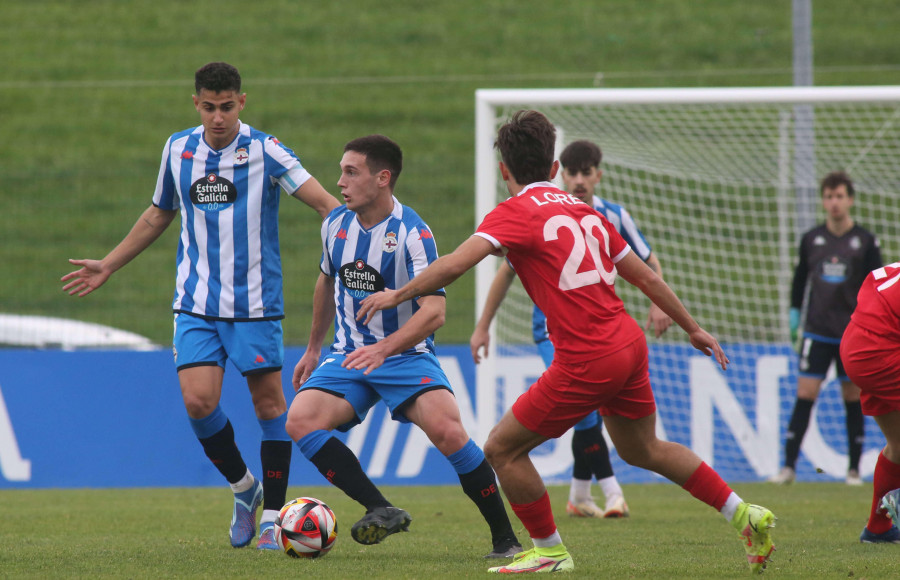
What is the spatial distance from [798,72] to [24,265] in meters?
8.72

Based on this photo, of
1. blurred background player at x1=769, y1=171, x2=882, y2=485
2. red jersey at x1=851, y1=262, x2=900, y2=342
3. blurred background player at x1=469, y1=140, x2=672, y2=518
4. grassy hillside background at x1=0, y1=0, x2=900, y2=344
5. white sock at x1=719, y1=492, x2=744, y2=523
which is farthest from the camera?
grassy hillside background at x1=0, y1=0, x2=900, y2=344

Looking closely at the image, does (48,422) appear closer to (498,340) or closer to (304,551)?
(498,340)

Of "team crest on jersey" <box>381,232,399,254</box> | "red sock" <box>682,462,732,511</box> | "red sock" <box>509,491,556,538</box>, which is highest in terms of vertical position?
"team crest on jersey" <box>381,232,399,254</box>

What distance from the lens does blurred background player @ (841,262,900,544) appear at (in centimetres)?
468

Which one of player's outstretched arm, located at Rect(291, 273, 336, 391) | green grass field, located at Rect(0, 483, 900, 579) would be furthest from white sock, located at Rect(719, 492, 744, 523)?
player's outstretched arm, located at Rect(291, 273, 336, 391)

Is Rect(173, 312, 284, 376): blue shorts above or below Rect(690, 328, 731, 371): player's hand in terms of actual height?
below

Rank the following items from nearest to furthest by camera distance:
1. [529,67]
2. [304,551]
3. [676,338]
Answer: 1. [304,551]
2. [676,338]
3. [529,67]

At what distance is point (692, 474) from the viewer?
4.18 m

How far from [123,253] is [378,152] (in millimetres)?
1423

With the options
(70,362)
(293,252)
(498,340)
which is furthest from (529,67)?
(70,362)

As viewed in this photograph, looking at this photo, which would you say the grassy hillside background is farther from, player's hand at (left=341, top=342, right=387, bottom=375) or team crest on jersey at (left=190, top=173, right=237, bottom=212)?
player's hand at (left=341, top=342, right=387, bottom=375)

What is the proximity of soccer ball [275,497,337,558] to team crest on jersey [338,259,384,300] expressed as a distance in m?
0.92

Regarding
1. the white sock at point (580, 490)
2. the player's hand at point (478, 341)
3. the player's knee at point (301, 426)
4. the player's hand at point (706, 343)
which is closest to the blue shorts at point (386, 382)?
the player's knee at point (301, 426)

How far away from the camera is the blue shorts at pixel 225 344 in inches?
198
